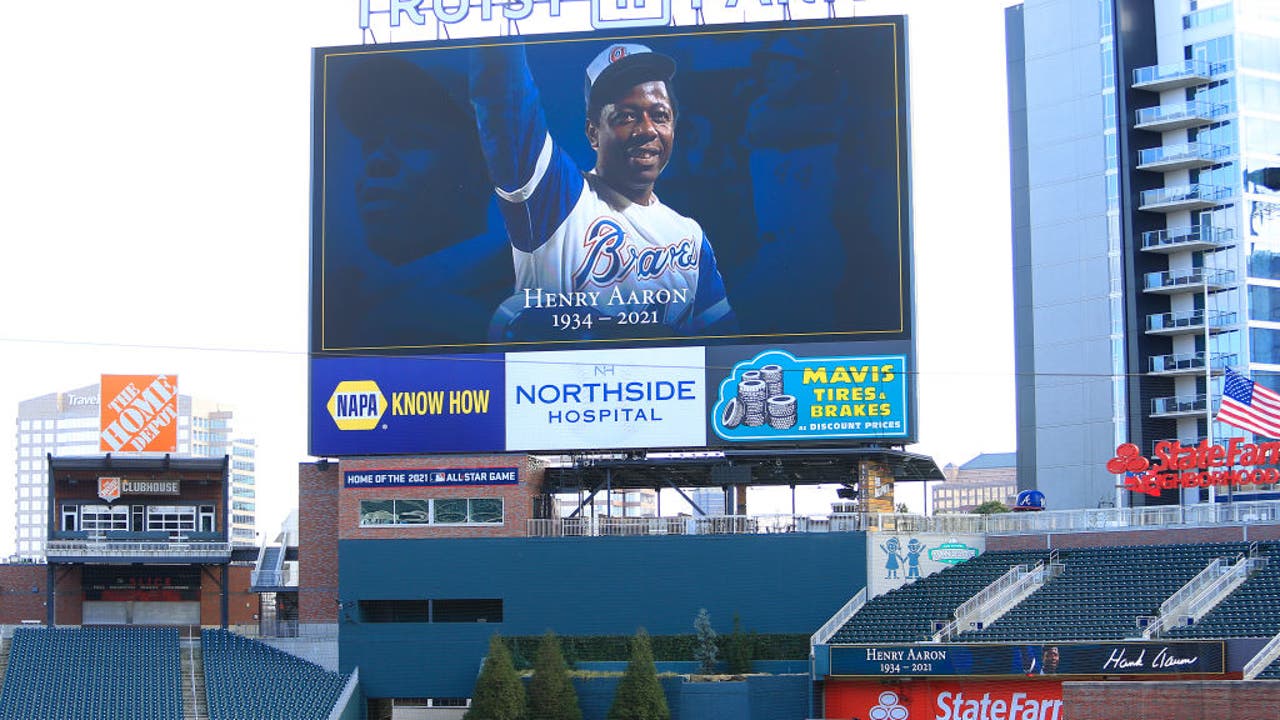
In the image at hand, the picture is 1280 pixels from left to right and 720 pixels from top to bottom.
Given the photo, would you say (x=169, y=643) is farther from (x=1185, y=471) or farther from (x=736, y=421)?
(x=1185, y=471)

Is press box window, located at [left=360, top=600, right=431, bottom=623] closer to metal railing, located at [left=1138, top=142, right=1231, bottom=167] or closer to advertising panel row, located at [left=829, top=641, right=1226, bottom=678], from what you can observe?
advertising panel row, located at [left=829, top=641, right=1226, bottom=678]

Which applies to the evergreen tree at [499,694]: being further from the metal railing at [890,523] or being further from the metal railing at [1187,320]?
the metal railing at [1187,320]

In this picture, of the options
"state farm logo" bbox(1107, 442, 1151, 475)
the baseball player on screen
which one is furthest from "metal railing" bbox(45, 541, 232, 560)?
"state farm logo" bbox(1107, 442, 1151, 475)

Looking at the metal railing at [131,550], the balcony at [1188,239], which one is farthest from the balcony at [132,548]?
the balcony at [1188,239]

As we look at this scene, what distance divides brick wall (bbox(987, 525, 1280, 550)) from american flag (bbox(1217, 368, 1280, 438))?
9.50 ft

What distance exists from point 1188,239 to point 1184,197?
5.50 feet

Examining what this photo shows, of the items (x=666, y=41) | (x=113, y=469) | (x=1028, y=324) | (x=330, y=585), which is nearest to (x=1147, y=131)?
(x=1028, y=324)

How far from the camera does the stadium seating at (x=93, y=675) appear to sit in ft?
180

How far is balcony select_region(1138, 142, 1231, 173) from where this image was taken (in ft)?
229

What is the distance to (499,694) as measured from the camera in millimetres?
50719

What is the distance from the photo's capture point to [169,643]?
59125mm

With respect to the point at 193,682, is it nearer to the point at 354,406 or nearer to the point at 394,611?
the point at 394,611

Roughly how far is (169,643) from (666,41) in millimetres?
25908

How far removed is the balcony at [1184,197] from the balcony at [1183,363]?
5839 mm
